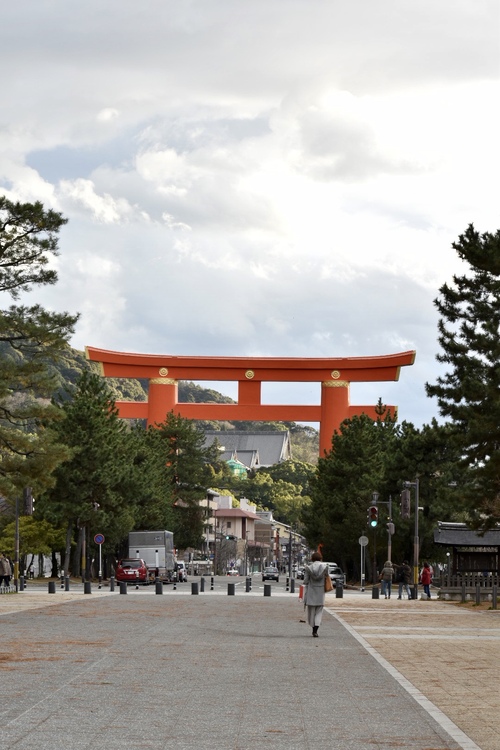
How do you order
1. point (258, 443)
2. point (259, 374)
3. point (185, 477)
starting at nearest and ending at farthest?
point (259, 374) < point (185, 477) < point (258, 443)

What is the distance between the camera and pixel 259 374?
221 feet

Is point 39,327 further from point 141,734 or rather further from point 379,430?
point 379,430

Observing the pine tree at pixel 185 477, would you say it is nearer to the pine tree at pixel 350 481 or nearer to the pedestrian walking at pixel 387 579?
the pine tree at pixel 350 481

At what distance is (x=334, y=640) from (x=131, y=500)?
4853 centimetres

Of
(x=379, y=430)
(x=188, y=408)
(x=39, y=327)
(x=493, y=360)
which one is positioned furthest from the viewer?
(x=379, y=430)

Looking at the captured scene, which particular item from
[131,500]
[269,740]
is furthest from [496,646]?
[131,500]

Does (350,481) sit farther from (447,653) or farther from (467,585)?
(447,653)

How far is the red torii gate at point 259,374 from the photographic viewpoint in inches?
2625

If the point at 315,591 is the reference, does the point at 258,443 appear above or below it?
above

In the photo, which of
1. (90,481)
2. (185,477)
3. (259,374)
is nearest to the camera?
(90,481)

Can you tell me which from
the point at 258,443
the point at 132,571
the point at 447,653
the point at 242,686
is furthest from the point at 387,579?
the point at 258,443

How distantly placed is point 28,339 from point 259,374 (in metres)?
37.6

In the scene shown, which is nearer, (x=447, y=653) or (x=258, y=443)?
(x=447, y=653)

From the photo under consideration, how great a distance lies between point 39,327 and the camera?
3012 cm
